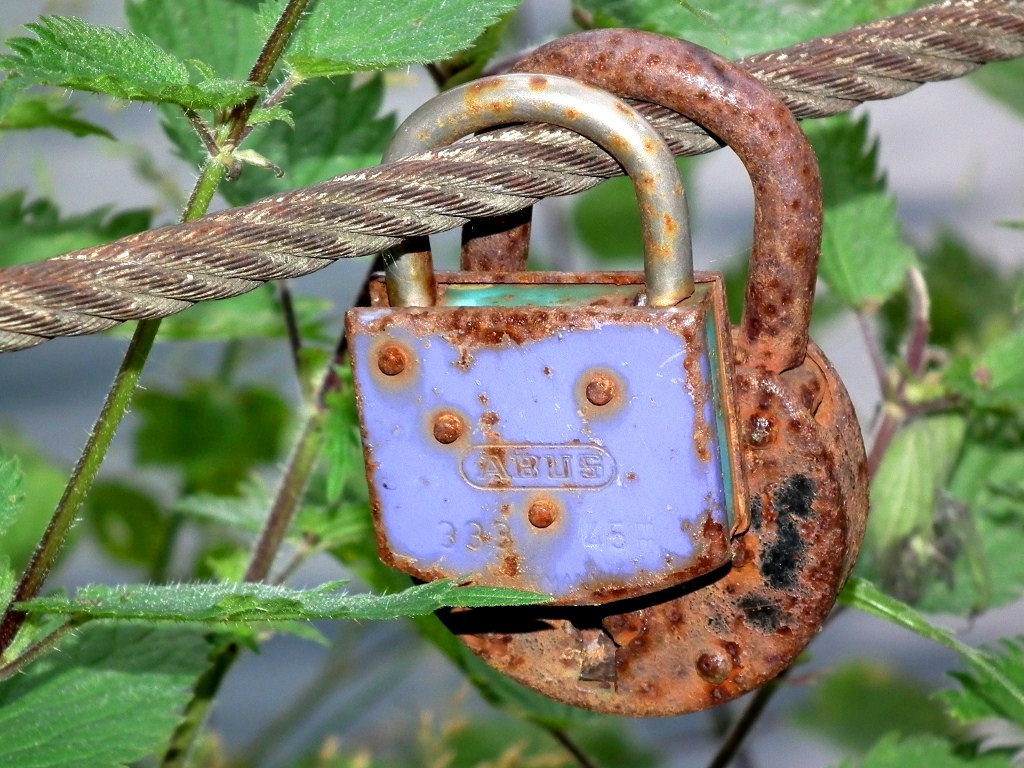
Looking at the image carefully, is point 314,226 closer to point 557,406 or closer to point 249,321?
point 557,406

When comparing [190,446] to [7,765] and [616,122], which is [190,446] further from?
[616,122]

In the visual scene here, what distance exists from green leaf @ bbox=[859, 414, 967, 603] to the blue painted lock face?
2.24 ft

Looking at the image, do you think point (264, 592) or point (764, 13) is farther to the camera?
point (764, 13)

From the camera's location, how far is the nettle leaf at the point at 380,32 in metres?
0.83

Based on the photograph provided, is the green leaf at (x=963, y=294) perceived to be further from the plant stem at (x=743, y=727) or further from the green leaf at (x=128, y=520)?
the green leaf at (x=128, y=520)

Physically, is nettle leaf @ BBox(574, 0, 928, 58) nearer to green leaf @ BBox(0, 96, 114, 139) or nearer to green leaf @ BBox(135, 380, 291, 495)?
green leaf @ BBox(0, 96, 114, 139)

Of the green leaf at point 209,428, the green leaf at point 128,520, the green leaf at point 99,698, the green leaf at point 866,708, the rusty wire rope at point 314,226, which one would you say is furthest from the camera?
the green leaf at point 866,708

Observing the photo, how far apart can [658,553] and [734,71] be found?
11.3 inches

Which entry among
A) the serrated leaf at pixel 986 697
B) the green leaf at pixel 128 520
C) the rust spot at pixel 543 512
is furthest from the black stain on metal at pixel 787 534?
the green leaf at pixel 128 520

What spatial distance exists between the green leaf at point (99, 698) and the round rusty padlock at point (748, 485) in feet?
0.92

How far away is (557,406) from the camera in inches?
30.3

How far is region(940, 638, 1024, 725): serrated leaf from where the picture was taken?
1213mm

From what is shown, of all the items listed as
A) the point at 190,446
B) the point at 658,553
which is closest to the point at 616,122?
the point at 658,553

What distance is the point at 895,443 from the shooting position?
1.43 m
